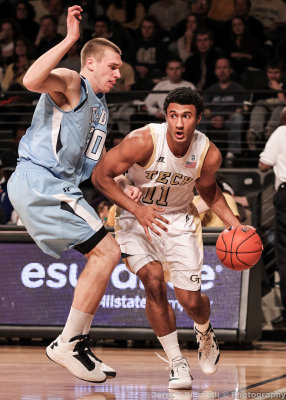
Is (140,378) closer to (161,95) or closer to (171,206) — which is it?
(171,206)

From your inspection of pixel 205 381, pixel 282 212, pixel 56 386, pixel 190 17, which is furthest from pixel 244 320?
pixel 190 17

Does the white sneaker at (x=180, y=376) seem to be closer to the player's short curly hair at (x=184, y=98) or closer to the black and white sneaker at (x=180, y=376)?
the black and white sneaker at (x=180, y=376)

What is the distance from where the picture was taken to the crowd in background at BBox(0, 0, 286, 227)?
10.7 metres

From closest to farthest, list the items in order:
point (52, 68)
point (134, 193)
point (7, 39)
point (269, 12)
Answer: point (52, 68), point (134, 193), point (269, 12), point (7, 39)

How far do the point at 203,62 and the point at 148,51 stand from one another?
1.07 metres

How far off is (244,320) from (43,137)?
Answer: 10.6ft

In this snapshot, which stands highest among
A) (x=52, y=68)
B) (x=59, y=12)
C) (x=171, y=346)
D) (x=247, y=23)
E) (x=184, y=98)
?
(x=59, y=12)

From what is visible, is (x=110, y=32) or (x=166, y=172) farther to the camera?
(x=110, y=32)

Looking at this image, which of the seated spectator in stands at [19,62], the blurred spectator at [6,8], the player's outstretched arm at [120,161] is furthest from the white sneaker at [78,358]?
the blurred spectator at [6,8]

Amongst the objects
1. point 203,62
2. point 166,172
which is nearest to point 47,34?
point 203,62

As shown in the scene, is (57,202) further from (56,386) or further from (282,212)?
(282,212)

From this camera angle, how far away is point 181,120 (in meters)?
5.45

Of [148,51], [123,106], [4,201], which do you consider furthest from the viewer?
[148,51]

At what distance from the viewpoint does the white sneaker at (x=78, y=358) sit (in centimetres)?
486
